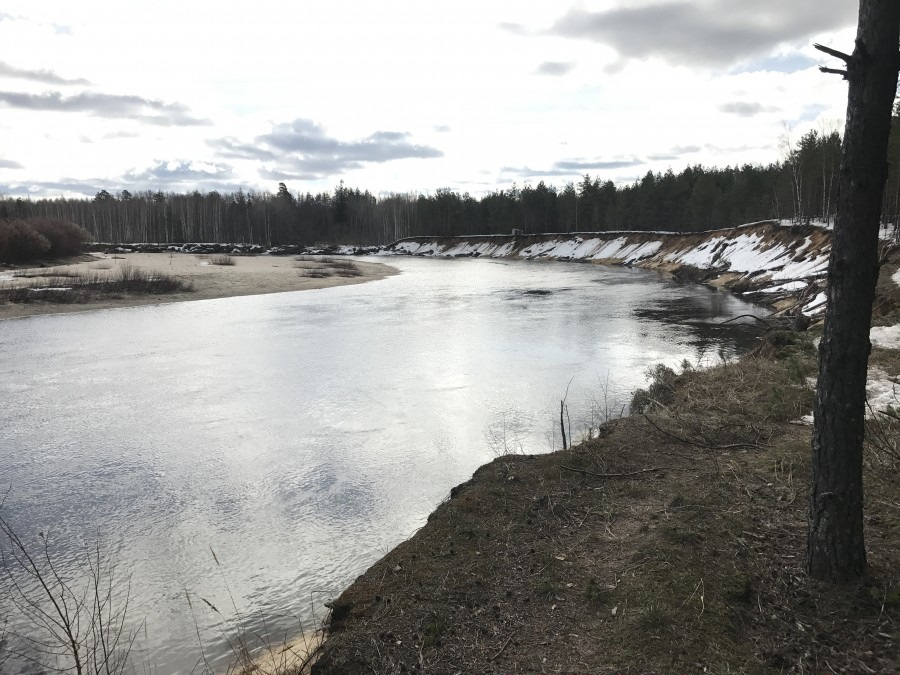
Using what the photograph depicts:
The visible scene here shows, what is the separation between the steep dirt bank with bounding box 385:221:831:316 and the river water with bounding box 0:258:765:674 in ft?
33.8

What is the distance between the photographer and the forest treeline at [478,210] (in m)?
59.4

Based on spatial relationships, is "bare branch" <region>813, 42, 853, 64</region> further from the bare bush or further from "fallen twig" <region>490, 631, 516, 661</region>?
the bare bush

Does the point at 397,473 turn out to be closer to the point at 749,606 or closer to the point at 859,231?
the point at 749,606

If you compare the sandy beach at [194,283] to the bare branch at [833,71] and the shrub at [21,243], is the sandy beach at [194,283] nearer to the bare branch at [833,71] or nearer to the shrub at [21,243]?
the shrub at [21,243]

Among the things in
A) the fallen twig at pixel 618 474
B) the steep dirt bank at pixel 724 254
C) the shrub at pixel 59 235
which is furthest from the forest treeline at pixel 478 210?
the fallen twig at pixel 618 474

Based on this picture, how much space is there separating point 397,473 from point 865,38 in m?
8.03

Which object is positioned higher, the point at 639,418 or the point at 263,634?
the point at 639,418

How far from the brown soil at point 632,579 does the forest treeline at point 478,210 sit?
162 ft

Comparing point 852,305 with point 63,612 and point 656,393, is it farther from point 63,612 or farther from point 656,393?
point 656,393

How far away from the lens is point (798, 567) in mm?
4617

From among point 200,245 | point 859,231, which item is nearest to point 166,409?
point 859,231

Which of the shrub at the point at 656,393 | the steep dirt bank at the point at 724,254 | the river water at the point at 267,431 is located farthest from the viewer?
the steep dirt bank at the point at 724,254

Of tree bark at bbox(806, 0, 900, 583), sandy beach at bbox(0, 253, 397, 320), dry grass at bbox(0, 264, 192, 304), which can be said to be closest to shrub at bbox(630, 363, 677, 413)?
tree bark at bbox(806, 0, 900, 583)

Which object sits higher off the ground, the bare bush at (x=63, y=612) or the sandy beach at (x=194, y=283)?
the sandy beach at (x=194, y=283)
